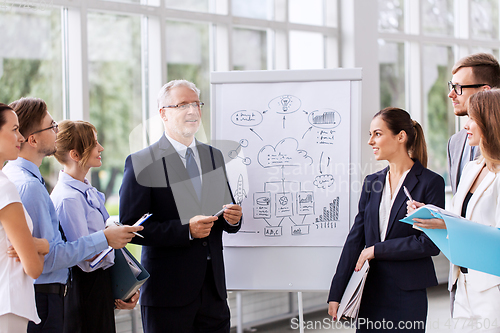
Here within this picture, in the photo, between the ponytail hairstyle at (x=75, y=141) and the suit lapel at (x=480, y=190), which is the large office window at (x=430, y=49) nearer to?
the suit lapel at (x=480, y=190)

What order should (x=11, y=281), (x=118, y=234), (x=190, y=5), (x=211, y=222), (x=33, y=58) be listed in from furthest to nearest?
1. (x=190, y=5)
2. (x=33, y=58)
3. (x=211, y=222)
4. (x=118, y=234)
5. (x=11, y=281)

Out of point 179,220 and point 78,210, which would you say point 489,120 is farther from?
point 78,210

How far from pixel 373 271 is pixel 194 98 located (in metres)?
1.32

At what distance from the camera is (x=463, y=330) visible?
72.8 inches

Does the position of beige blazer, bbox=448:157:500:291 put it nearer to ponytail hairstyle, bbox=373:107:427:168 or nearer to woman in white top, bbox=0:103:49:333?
ponytail hairstyle, bbox=373:107:427:168

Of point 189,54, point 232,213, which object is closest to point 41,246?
point 232,213

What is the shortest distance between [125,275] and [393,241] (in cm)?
135

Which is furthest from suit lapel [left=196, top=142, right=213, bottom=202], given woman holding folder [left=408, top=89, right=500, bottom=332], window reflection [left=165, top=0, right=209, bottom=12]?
window reflection [left=165, top=0, right=209, bottom=12]

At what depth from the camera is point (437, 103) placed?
546 centimetres

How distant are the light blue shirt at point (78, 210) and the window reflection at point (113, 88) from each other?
134 cm

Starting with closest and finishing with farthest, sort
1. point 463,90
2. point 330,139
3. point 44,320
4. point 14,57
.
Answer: point 44,320
point 463,90
point 330,139
point 14,57

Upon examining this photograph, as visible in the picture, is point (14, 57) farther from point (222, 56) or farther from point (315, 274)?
point (315, 274)

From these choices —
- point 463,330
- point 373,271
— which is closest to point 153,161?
point 373,271

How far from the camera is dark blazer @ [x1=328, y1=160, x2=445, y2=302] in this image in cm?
211
